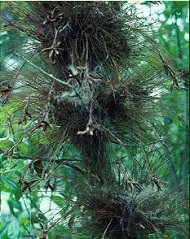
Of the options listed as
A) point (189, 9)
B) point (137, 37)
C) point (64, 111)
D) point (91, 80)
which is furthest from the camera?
point (189, 9)

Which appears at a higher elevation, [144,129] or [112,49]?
[112,49]

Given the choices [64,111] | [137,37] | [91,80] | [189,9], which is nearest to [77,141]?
[64,111]

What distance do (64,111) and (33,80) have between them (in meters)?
0.11

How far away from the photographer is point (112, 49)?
1.13m

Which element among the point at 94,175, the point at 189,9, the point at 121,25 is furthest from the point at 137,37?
the point at 189,9

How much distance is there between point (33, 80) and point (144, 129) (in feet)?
1.06

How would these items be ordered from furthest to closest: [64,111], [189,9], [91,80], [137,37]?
[189,9] → [137,37] → [64,111] → [91,80]

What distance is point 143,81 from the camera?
3.75ft

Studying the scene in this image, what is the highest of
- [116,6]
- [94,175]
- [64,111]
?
[116,6]

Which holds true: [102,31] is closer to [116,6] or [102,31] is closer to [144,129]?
[116,6]

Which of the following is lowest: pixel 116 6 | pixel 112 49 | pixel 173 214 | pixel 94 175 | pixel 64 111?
pixel 173 214

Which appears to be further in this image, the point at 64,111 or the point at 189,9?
the point at 189,9

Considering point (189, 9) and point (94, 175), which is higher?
point (189, 9)

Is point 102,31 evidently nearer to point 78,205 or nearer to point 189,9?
point 78,205
